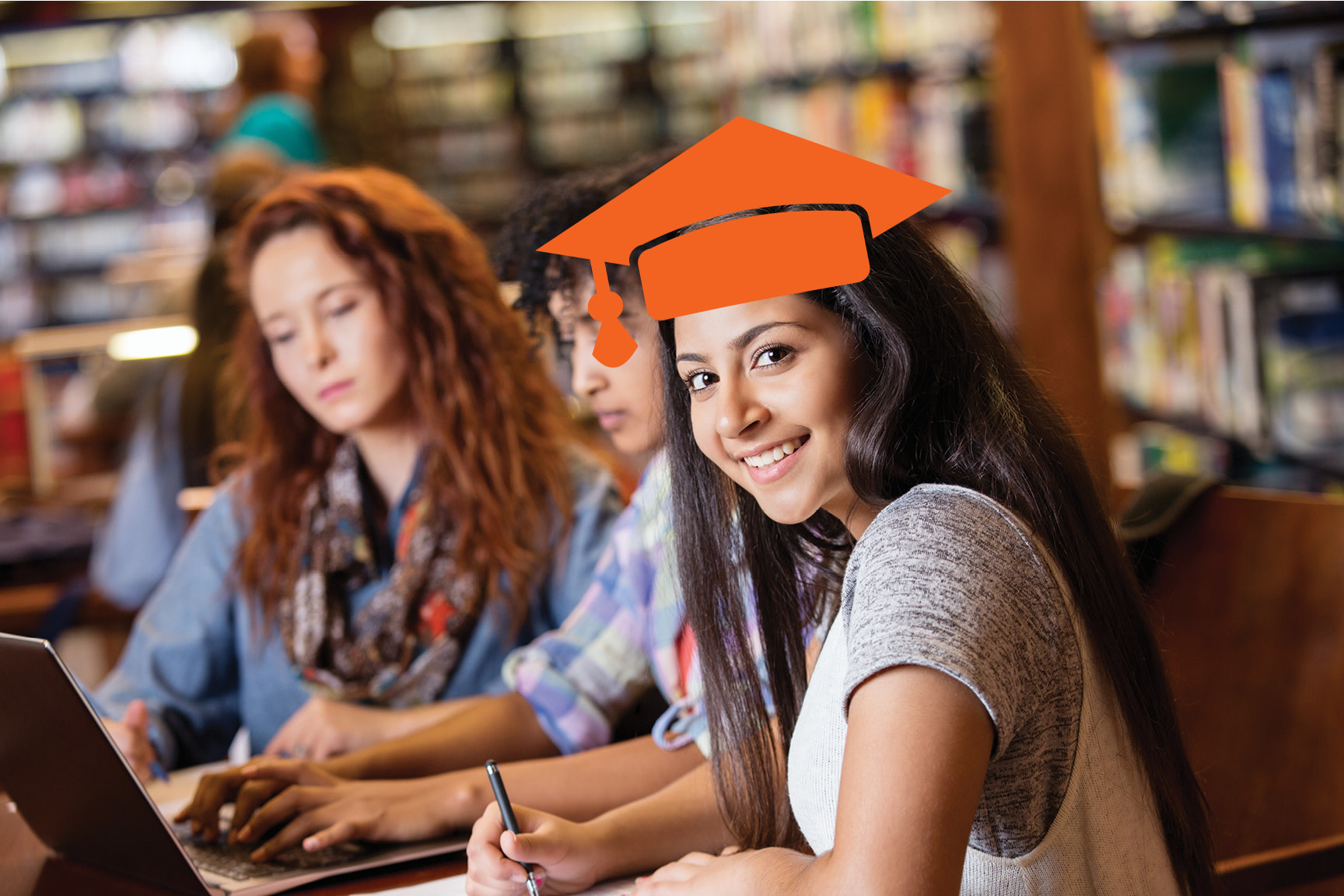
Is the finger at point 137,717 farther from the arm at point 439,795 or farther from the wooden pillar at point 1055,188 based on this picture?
the wooden pillar at point 1055,188

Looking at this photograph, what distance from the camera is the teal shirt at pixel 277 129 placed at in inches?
139

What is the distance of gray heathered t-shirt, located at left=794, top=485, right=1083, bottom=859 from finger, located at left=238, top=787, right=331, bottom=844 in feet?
Answer: 1.78

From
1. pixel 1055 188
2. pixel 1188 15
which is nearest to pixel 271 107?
pixel 1055 188

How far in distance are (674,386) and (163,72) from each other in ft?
20.8

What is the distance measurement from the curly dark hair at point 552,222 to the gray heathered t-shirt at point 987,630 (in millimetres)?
578

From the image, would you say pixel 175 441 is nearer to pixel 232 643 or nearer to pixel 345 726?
pixel 232 643

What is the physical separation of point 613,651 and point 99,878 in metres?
0.49

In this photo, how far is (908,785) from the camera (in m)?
0.64

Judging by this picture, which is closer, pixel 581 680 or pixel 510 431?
pixel 581 680

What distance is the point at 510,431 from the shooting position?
59.6 inches

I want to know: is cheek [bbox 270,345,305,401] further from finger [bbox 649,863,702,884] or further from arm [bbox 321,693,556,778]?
finger [bbox 649,863,702,884]

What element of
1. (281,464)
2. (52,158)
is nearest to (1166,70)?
(281,464)

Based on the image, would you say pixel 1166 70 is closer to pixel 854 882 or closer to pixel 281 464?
pixel 281 464

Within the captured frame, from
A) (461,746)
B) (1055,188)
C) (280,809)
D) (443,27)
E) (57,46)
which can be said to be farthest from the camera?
(443,27)
